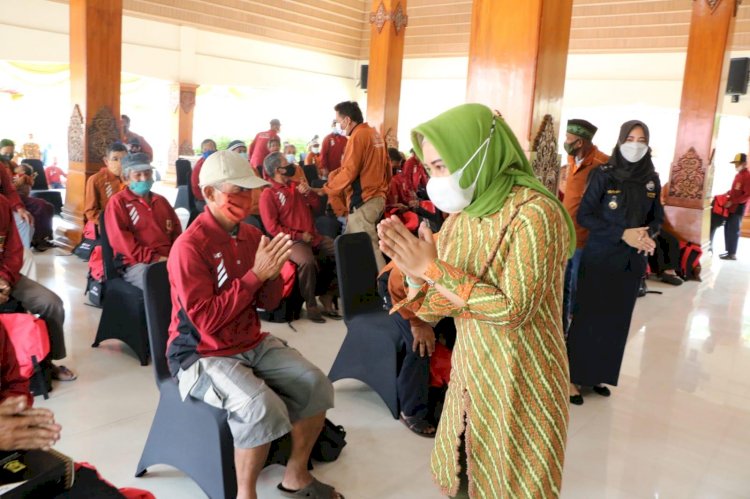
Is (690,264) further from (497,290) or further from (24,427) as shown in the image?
(24,427)

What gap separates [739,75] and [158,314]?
451 inches

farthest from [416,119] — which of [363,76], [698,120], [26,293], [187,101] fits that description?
[26,293]

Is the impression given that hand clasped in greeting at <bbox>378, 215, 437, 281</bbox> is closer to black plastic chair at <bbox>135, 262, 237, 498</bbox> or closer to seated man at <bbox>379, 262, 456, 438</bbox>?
black plastic chair at <bbox>135, 262, 237, 498</bbox>

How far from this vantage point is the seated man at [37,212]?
21.1ft

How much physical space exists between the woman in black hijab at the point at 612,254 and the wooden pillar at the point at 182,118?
35.5 ft

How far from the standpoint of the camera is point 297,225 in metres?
4.94

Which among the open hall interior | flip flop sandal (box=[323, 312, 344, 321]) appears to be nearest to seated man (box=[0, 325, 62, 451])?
the open hall interior

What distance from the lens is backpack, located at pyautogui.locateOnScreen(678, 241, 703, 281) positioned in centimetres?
693

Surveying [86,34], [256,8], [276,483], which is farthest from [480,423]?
[256,8]

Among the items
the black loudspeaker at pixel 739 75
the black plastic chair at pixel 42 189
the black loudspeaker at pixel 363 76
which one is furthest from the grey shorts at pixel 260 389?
the black loudspeaker at pixel 363 76

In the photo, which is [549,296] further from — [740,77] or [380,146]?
[740,77]

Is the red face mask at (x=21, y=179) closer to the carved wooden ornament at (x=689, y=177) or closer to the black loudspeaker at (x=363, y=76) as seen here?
the carved wooden ornament at (x=689, y=177)

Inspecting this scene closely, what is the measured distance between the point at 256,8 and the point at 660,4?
25.4ft

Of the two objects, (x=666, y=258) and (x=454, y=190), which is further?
(x=666, y=258)
